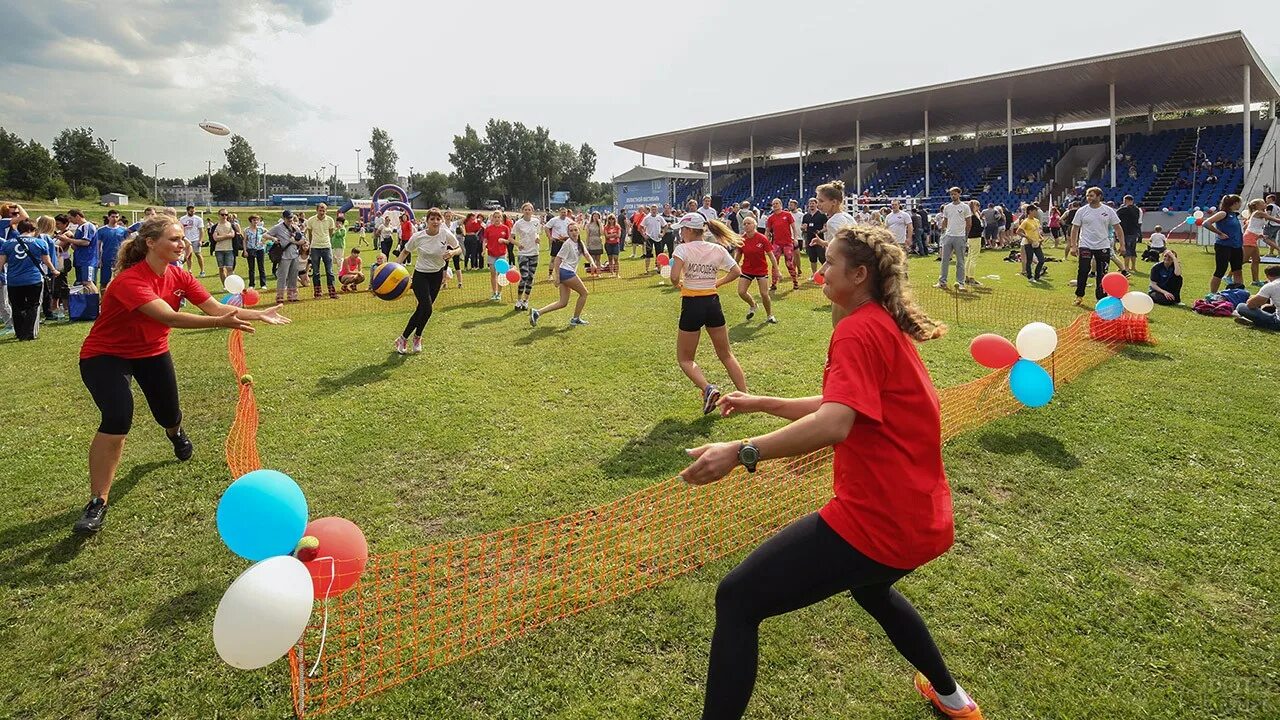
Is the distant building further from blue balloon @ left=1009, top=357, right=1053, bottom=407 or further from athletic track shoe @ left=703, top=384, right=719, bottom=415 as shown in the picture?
blue balloon @ left=1009, top=357, right=1053, bottom=407

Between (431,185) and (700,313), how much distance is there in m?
103

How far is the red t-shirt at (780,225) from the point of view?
15.1 meters

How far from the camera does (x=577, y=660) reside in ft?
10.7

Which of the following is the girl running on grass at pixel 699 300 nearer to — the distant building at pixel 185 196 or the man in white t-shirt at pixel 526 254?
the man in white t-shirt at pixel 526 254

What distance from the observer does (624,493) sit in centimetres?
500

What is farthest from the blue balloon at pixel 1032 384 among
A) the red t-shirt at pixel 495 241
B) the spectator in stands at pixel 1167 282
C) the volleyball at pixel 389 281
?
the red t-shirt at pixel 495 241

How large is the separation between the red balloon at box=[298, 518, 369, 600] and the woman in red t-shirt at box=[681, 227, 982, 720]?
75.6 inches

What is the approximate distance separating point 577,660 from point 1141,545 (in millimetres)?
3538

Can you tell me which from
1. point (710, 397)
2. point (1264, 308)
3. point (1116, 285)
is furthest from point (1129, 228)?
point (710, 397)

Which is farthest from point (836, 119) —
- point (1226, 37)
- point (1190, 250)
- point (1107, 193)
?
point (1190, 250)

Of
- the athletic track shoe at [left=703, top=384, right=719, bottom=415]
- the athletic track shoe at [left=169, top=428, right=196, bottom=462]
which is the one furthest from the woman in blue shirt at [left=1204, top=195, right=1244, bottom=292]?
the athletic track shoe at [left=169, top=428, right=196, bottom=462]

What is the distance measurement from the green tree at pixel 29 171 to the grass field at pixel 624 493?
243ft

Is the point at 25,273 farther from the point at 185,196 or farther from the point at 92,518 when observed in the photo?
the point at 185,196

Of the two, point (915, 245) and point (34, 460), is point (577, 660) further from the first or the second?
point (915, 245)
